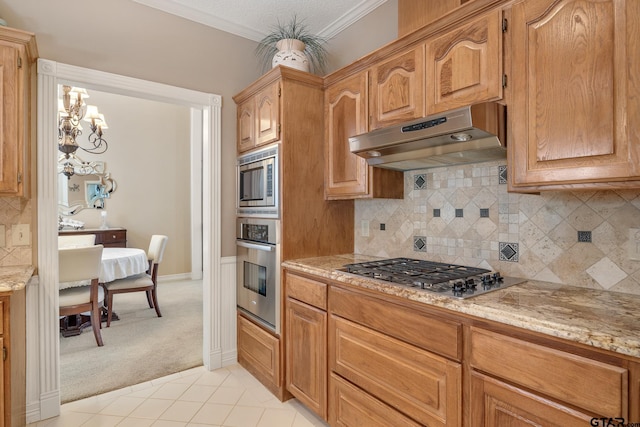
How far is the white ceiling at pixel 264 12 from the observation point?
99.0 inches

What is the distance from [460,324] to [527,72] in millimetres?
1017

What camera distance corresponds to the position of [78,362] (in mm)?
2811

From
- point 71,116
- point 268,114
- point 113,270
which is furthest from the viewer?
point 71,116

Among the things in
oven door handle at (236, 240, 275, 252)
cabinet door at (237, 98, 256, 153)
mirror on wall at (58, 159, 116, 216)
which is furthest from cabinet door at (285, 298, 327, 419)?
mirror on wall at (58, 159, 116, 216)

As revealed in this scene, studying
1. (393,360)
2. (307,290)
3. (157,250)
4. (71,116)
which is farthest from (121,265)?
(393,360)

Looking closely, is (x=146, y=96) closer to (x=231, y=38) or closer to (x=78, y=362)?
(x=231, y=38)

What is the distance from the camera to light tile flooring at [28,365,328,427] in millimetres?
2051

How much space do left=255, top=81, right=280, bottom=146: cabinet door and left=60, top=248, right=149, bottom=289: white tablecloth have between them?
2.24m

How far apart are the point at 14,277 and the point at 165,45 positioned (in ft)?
5.92

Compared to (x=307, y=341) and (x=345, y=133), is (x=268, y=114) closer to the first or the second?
(x=345, y=133)

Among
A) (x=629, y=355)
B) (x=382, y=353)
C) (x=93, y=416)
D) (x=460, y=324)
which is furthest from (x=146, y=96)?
(x=629, y=355)

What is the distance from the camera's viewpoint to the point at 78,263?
2.93 metres

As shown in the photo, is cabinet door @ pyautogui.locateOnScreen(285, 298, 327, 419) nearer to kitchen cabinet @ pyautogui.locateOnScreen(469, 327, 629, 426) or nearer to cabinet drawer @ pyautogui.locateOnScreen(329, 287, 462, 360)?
cabinet drawer @ pyautogui.locateOnScreen(329, 287, 462, 360)

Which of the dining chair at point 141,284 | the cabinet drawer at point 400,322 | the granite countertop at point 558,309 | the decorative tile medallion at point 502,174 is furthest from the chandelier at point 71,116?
the decorative tile medallion at point 502,174
